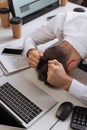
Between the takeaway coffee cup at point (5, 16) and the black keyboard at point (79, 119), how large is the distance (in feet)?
3.28

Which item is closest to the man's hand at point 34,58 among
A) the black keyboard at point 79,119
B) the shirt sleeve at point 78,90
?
the shirt sleeve at point 78,90

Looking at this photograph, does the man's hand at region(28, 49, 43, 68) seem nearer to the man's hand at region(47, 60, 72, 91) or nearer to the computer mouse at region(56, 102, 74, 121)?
the man's hand at region(47, 60, 72, 91)

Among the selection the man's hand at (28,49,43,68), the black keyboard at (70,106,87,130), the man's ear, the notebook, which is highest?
the man's ear

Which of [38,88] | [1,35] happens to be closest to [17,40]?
[1,35]

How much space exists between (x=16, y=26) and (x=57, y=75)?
64 centimetres

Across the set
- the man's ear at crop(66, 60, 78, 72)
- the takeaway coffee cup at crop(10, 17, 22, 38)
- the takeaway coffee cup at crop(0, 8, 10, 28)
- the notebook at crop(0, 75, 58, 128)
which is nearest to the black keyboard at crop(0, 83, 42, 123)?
the notebook at crop(0, 75, 58, 128)

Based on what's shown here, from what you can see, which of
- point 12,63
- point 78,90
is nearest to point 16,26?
point 12,63

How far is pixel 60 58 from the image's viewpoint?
118 centimetres

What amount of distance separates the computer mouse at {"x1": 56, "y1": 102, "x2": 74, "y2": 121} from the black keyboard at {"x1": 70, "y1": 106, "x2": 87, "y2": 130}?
0.02 meters

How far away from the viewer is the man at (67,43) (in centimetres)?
115

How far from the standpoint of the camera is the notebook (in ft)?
3.48

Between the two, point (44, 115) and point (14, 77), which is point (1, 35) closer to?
point (14, 77)

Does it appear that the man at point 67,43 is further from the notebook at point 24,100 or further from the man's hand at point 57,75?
the notebook at point 24,100

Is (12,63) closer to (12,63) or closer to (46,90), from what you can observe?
(12,63)
